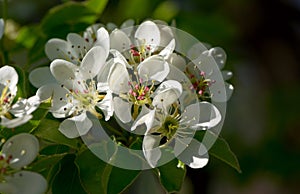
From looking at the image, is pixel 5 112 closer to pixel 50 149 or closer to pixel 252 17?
pixel 50 149

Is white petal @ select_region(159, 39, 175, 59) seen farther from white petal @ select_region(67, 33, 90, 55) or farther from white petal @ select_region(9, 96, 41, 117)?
white petal @ select_region(9, 96, 41, 117)

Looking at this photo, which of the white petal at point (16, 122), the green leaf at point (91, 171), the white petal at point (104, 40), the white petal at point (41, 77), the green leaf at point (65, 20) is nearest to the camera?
the white petal at point (16, 122)

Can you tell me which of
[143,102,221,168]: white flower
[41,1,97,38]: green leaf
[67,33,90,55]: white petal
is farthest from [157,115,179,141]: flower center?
[41,1,97,38]: green leaf

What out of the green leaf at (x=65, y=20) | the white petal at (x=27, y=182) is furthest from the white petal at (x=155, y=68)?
the green leaf at (x=65, y=20)

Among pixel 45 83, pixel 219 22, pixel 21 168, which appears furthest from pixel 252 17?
pixel 21 168

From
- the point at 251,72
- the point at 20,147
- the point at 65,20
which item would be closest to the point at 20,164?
the point at 20,147

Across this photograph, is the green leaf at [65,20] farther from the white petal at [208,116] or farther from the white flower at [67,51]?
the white petal at [208,116]
